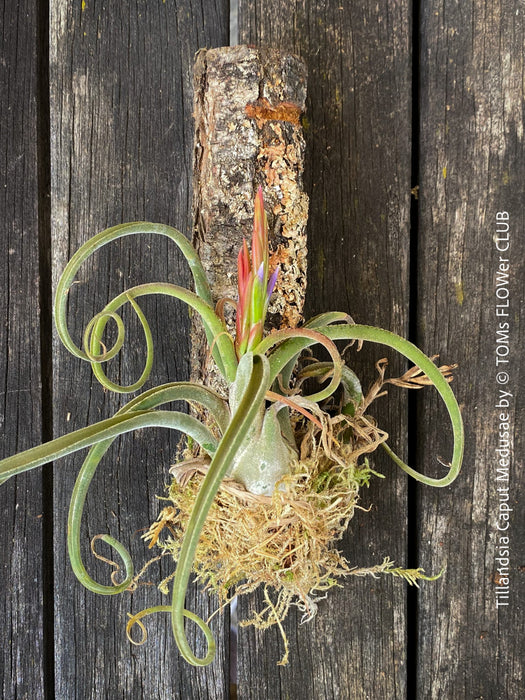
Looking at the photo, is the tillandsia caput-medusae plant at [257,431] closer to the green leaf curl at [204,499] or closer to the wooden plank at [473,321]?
the green leaf curl at [204,499]

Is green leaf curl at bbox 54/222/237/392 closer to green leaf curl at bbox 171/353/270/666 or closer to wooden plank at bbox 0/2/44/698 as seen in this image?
green leaf curl at bbox 171/353/270/666

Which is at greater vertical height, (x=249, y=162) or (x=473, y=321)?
(x=249, y=162)

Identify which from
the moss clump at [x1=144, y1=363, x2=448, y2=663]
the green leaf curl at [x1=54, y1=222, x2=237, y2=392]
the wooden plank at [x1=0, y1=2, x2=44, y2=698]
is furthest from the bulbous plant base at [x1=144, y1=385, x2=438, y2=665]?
the wooden plank at [x1=0, y1=2, x2=44, y2=698]

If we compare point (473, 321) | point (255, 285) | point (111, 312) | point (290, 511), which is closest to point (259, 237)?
point (255, 285)

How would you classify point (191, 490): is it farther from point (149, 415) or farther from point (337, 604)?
point (337, 604)

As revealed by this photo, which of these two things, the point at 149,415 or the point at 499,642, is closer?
the point at 149,415

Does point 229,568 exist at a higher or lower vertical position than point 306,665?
higher

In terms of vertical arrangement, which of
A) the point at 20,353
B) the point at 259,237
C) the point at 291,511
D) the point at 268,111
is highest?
the point at 268,111

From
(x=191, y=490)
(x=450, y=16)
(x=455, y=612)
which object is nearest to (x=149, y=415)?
(x=191, y=490)

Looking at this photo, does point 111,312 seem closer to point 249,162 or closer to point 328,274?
point 249,162
